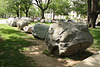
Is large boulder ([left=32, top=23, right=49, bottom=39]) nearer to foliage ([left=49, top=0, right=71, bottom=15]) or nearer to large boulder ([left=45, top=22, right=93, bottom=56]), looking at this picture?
large boulder ([left=45, top=22, right=93, bottom=56])

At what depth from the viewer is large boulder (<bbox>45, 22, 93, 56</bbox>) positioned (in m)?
4.31

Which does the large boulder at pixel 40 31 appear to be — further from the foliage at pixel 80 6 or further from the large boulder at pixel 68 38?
the foliage at pixel 80 6

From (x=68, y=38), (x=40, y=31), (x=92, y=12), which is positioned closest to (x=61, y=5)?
(x=92, y=12)

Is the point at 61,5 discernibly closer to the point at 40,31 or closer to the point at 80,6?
the point at 80,6

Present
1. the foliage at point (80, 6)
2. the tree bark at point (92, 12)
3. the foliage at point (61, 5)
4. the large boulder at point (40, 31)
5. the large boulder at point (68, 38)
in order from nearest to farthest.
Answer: the large boulder at point (68, 38), the large boulder at point (40, 31), the tree bark at point (92, 12), the foliage at point (80, 6), the foliage at point (61, 5)

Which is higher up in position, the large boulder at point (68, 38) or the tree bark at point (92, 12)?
the tree bark at point (92, 12)

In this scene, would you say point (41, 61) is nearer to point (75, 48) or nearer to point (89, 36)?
point (75, 48)

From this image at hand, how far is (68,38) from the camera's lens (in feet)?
14.2

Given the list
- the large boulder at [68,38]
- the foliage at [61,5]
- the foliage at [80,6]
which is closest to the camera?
the large boulder at [68,38]

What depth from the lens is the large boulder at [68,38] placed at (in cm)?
431

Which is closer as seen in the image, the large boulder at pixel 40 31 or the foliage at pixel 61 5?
the large boulder at pixel 40 31

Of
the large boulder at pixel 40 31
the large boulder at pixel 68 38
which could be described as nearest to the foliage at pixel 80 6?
the large boulder at pixel 40 31

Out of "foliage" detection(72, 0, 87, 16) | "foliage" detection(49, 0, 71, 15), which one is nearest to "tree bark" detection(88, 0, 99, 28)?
"foliage" detection(72, 0, 87, 16)

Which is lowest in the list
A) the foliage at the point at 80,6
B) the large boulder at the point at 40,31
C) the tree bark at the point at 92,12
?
the large boulder at the point at 40,31
